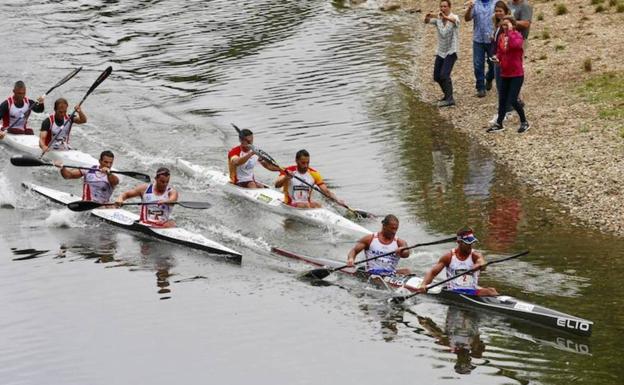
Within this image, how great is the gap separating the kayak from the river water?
0.16m

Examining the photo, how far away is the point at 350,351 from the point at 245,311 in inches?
87.2

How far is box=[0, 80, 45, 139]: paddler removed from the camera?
2662cm

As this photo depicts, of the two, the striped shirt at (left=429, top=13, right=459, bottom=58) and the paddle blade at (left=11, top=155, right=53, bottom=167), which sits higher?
the striped shirt at (left=429, top=13, right=459, bottom=58)

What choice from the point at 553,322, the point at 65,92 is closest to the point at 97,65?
the point at 65,92

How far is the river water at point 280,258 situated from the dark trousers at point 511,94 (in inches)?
46.7

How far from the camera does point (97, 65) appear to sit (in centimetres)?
3662

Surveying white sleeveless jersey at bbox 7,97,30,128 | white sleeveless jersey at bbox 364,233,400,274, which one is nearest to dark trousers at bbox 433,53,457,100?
white sleeveless jersey at bbox 364,233,400,274

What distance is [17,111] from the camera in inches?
1058

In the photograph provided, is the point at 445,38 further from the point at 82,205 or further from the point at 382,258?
the point at 82,205

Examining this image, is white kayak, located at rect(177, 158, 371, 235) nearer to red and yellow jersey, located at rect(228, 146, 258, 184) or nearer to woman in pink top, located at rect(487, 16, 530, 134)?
red and yellow jersey, located at rect(228, 146, 258, 184)

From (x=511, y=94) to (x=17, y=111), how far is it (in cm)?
1242

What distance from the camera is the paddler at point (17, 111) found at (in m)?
26.6

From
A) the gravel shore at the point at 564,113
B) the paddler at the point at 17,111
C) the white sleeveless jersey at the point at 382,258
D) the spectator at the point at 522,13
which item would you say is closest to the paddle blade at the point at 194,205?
the white sleeveless jersey at the point at 382,258

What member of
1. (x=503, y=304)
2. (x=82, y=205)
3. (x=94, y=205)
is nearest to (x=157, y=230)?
(x=94, y=205)
